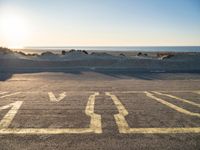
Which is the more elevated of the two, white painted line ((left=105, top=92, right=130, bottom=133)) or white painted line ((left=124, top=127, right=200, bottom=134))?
white painted line ((left=124, top=127, right=200, bottom=134))

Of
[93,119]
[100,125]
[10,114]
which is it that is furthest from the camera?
[10,114]

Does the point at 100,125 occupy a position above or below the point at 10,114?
above

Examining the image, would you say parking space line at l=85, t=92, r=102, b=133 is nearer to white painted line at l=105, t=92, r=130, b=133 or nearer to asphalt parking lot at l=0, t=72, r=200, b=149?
asphalt parking lot at l=0, t=72, r=200, b=149

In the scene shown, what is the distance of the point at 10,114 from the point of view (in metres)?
8.09

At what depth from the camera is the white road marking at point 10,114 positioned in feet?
23.1

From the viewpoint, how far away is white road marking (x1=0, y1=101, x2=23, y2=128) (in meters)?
7.06

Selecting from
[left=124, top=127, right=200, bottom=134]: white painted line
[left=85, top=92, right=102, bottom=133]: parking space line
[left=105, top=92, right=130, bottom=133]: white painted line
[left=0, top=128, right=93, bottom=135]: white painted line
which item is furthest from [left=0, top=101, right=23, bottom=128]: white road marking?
[left=124, top=127, right=200, bottom=134]: white painted line

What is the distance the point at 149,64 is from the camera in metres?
38.8

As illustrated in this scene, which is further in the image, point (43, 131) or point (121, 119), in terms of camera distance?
point (121, 119)

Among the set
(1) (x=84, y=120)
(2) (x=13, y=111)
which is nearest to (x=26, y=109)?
(2) (x=13, y=111)

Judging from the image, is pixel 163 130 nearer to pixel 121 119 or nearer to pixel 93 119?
pixel 121 119

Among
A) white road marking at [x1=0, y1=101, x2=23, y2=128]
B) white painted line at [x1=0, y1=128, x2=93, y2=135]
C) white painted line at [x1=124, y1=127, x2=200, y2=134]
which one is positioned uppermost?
white painted line at [x1=124, y1=127, x2=200, y2=134]

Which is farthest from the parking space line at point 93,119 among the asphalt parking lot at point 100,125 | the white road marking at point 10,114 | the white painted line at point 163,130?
the white road marking at point 10,114

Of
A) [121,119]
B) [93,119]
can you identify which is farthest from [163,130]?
[93,119]
